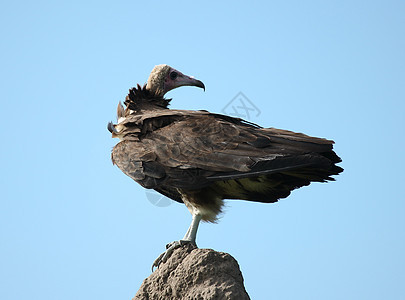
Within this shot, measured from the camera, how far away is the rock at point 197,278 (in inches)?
268

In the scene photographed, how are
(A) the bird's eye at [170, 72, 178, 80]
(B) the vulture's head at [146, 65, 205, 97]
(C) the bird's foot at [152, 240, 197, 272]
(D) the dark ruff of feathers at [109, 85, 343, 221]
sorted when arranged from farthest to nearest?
(A) the bird's eye at [170, 72, 178, 80]
(B) the vulture's head at [146, 65, 205, 97]
(C) the bird's foot at [152, 240, 197, 272]
(D) the dark ruff of feathers at [109, 85, 343, 221]

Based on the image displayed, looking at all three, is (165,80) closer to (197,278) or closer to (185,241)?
(185,241)

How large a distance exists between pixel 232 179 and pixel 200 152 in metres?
0.57

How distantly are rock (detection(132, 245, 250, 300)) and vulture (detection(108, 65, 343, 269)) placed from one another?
0.31m

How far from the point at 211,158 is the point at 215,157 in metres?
0.05

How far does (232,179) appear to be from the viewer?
7.59 meters

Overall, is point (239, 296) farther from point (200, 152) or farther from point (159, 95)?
point (159, 95)

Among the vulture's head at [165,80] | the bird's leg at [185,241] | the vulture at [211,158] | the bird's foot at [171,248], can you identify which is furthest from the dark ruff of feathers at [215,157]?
the vulture's head at [165,80]

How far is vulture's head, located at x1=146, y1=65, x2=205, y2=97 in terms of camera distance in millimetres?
8891

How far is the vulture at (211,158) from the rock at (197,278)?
1.02 feet

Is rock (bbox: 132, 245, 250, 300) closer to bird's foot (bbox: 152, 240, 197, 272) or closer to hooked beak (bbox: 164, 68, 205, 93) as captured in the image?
bird's foot (bbox: 152, 240, 197, 272)

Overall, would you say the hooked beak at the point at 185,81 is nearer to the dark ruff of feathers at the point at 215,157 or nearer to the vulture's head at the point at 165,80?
the vulture's head at the point at 165,80

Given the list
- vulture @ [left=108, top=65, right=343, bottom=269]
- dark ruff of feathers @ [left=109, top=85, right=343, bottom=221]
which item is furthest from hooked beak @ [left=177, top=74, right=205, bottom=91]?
dark ruff of feathers @ [left=109, top=85, right=343, bottom=221]

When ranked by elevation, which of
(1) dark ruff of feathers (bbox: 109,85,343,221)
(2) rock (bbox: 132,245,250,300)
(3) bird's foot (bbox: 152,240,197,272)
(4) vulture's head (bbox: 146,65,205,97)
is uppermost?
(4) vulture's head (bbox: 146,65,205,97)
